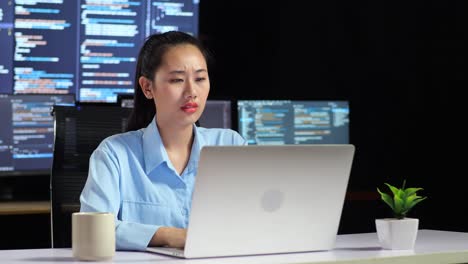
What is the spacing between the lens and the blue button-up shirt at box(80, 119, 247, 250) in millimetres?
2307

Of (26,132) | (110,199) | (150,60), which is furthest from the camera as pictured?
(26,132)

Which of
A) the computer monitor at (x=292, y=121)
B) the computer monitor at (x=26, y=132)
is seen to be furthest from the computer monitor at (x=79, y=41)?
the computer monitor at (x=292, y=121)

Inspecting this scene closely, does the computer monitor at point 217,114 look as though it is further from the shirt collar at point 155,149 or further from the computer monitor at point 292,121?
the shirt collar at point 155,149

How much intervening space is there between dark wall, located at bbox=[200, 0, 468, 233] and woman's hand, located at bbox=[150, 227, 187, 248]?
9.03 feet

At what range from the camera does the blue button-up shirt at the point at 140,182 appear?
2307mm

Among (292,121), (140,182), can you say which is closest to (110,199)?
(140,182)

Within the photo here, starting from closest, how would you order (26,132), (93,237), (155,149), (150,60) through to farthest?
(93,237)
(155,149)
(150,60)
(26,132)

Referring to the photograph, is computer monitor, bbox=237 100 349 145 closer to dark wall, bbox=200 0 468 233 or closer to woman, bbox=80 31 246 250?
dark wall, bbox=200 0 468 233

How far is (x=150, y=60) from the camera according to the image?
2537 mm

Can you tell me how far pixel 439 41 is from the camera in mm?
4988

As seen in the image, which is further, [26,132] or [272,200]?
[26,132]

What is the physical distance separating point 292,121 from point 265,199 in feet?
10.1

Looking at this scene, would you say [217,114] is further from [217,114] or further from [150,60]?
[150,60]

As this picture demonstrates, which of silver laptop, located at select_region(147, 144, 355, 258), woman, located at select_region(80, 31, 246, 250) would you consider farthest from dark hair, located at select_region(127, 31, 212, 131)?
silver laptop, located at select_region(147, 144, 355, 258)
